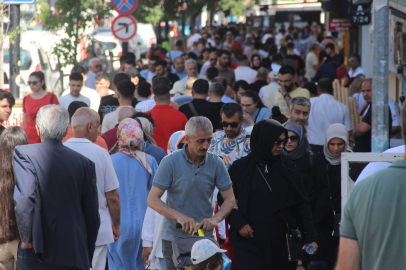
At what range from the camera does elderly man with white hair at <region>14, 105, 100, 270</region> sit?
4.11 m

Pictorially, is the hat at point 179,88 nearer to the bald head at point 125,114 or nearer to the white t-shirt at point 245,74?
the white t-shirt at point 245,74

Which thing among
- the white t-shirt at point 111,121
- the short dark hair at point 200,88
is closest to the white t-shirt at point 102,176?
the white t-shirt at point 111,121

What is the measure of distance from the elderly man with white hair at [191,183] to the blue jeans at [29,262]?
875mm

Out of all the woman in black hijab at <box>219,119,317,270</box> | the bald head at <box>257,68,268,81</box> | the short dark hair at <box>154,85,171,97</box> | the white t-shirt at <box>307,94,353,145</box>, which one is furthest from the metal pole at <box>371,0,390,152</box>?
the bald head at <box>257,68,268,81</box>

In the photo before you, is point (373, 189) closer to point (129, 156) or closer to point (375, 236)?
point (375, 236)

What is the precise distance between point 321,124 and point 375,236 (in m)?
6.26

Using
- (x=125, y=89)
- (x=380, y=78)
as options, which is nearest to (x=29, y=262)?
(x=380, y=78)

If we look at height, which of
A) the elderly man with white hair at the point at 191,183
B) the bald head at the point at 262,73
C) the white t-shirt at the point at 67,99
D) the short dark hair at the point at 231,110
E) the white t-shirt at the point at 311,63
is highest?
the white t-shirt at the point at 311,63

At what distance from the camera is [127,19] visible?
1408 cm

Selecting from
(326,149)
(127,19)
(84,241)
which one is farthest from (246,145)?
(127,19)

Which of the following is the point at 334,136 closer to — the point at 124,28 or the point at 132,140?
the point at 132,140

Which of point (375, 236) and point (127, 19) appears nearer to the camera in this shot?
point (375, 236)

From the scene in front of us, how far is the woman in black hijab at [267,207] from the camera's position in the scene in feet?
Result: 15.9

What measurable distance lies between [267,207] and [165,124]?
2956 millimetres
